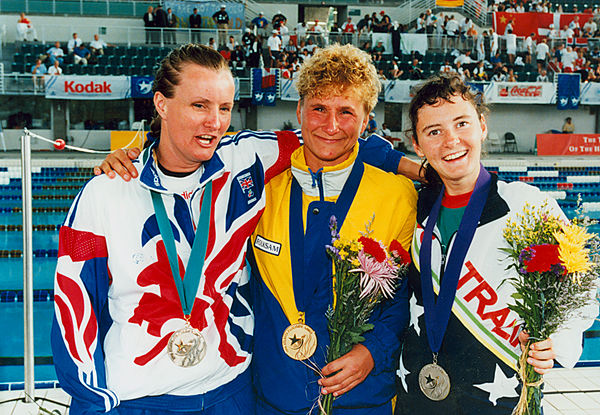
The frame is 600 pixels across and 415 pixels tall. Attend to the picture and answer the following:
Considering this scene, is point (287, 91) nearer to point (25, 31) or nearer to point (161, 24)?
point (161, 24)

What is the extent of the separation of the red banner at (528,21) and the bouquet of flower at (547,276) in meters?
21.0

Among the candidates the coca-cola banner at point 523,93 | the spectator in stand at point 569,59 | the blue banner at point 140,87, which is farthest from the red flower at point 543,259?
the spectator in stand at point 569,59

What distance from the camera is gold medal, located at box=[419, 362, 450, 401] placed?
1.83 metres

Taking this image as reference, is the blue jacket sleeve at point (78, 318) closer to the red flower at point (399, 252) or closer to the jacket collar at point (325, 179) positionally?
the jacket collar at point (325, 179)

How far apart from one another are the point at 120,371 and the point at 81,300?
25cm

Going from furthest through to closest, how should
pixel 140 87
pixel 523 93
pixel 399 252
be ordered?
pixel 523 93, pixel 140 87, pixel 399 252

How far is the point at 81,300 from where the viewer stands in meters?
1.81

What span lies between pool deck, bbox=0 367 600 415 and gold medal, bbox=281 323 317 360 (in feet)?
5.57

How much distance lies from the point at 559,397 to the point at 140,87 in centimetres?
1394

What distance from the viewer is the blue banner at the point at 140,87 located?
1533 centimetres

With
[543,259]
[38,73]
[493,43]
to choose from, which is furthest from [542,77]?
[543,259]

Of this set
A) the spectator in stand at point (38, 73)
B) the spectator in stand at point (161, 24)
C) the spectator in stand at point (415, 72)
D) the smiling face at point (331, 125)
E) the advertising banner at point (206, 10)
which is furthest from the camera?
the advertising banner at point (206, 10)

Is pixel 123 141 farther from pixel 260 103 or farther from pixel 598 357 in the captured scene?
pixel 598 357

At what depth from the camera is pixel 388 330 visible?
78.4 inches
